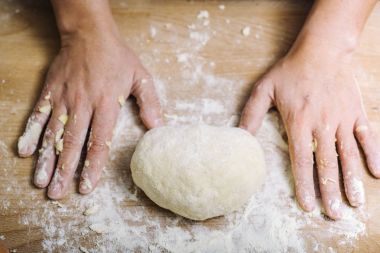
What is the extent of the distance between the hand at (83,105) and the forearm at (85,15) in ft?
0.07

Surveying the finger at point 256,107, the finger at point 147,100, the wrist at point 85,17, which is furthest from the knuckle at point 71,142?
the finger at point 256,107

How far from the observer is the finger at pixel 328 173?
1229 mm

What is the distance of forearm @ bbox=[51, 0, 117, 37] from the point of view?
1400 millimetres

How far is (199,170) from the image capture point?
1149 millimetres

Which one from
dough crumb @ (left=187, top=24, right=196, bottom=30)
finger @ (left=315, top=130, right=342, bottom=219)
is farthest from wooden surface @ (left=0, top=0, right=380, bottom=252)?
finger @ (left=315, top=130, right=342, bottom=219)

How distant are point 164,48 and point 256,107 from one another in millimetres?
392

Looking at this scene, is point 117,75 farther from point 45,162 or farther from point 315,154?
point 315,154

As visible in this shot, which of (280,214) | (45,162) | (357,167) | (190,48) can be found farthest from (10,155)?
(357,167)

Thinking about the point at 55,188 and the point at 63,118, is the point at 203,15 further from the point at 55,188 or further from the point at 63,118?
the point at 55,188

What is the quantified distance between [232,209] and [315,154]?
30 centimetres

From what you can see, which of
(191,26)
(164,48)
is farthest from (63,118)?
(191,26)

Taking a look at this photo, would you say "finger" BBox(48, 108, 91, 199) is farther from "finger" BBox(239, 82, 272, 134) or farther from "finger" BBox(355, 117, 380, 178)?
"finger" BBox(355, 117, 380, 178)

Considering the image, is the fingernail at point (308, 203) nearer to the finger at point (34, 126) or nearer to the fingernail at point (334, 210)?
the fingernail at point (334, 210)

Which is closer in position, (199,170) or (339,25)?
(199,170)
